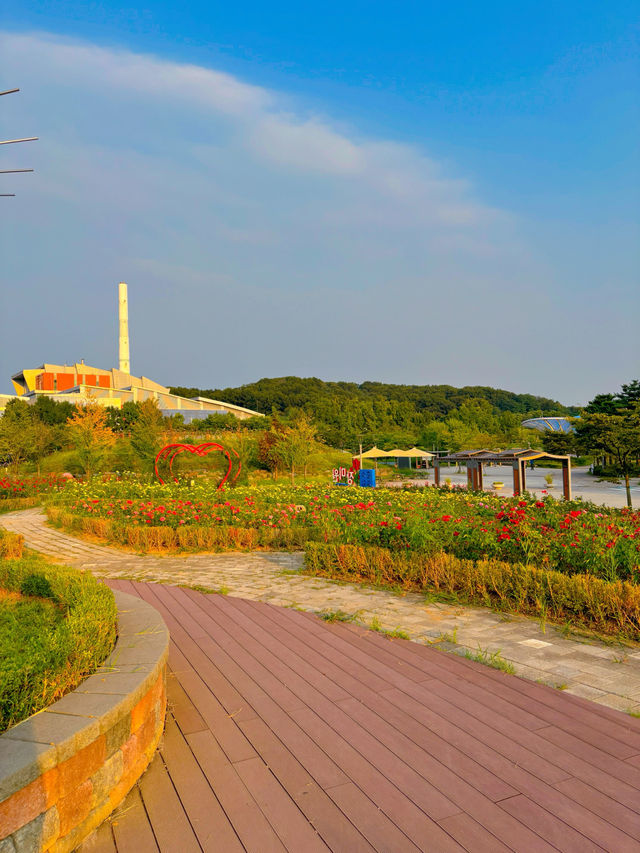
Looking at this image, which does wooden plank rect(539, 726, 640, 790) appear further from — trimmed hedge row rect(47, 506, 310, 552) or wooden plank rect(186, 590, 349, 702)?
trimmed hedge row rect(47, 506, 310, 552)

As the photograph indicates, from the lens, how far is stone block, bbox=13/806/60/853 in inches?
66.4

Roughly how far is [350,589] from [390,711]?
2643 millimetres

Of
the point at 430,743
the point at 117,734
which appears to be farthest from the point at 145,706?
the point at 430,743

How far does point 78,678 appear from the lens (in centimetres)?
247

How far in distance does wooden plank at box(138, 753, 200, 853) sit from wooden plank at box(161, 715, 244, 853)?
0.08ft

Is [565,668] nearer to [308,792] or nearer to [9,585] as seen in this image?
[308,792]

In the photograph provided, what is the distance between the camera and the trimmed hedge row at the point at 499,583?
13.9 feet

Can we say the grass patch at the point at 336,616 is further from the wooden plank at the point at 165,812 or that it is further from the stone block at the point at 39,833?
the stone block at the point at 39,833

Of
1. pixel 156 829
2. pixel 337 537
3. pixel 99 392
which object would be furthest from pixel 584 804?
pixel 99 392

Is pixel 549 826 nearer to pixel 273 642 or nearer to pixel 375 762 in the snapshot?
pixel 375 762

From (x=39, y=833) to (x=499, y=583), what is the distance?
4.09 meters

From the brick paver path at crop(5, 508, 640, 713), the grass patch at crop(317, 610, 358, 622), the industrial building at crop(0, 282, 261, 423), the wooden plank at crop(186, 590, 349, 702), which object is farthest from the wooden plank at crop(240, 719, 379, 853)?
the industrial building at crop(0, 282, 261, 423)

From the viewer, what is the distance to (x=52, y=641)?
2637mm

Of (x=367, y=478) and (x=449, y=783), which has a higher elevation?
(x=367, y=478)
